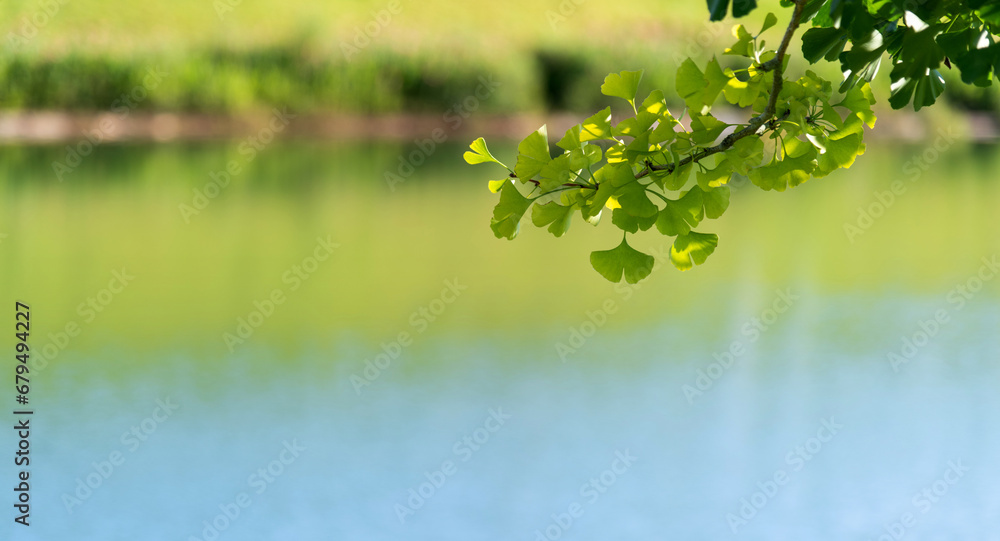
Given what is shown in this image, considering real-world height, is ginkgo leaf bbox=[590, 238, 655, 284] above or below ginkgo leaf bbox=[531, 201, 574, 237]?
below

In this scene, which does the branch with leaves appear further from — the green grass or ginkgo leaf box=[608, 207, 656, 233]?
the green grass

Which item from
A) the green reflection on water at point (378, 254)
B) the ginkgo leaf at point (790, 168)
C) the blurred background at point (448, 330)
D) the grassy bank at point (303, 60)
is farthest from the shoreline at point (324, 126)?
the ginkgo leaf at point (790, 168)

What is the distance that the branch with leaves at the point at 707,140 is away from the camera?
0.75 meters

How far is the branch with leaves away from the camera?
747 millimetres

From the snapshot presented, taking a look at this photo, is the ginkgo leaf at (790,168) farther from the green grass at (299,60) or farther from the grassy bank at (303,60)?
the green grass at (299,60)

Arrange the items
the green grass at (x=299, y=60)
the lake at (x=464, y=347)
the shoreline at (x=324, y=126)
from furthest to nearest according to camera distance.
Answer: the green grass at (x=299, y=60)
the shoreline at (x=324, y=126)
the lake at (x=464, y=347)

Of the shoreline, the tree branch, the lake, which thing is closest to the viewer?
the tree branch

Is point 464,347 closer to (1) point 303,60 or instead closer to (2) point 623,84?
(2) point 623,84

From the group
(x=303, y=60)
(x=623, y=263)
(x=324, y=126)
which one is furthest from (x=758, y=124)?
(x=303, y=60)

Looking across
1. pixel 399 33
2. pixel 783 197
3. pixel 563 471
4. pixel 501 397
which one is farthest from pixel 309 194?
pixel 399 33

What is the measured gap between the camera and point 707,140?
76 cm

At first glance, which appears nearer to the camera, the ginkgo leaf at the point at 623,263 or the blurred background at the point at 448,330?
the ginkgo leaf at the point at 623,263

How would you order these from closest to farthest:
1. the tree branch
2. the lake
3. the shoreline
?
1. the tree branch
2. the lake
3. the shoreline

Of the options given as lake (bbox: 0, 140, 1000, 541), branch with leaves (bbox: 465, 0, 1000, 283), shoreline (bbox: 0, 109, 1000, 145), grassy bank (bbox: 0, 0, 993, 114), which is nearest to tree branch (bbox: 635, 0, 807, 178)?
branch with leaves (bbox: 465, 0, 1000, 283)
